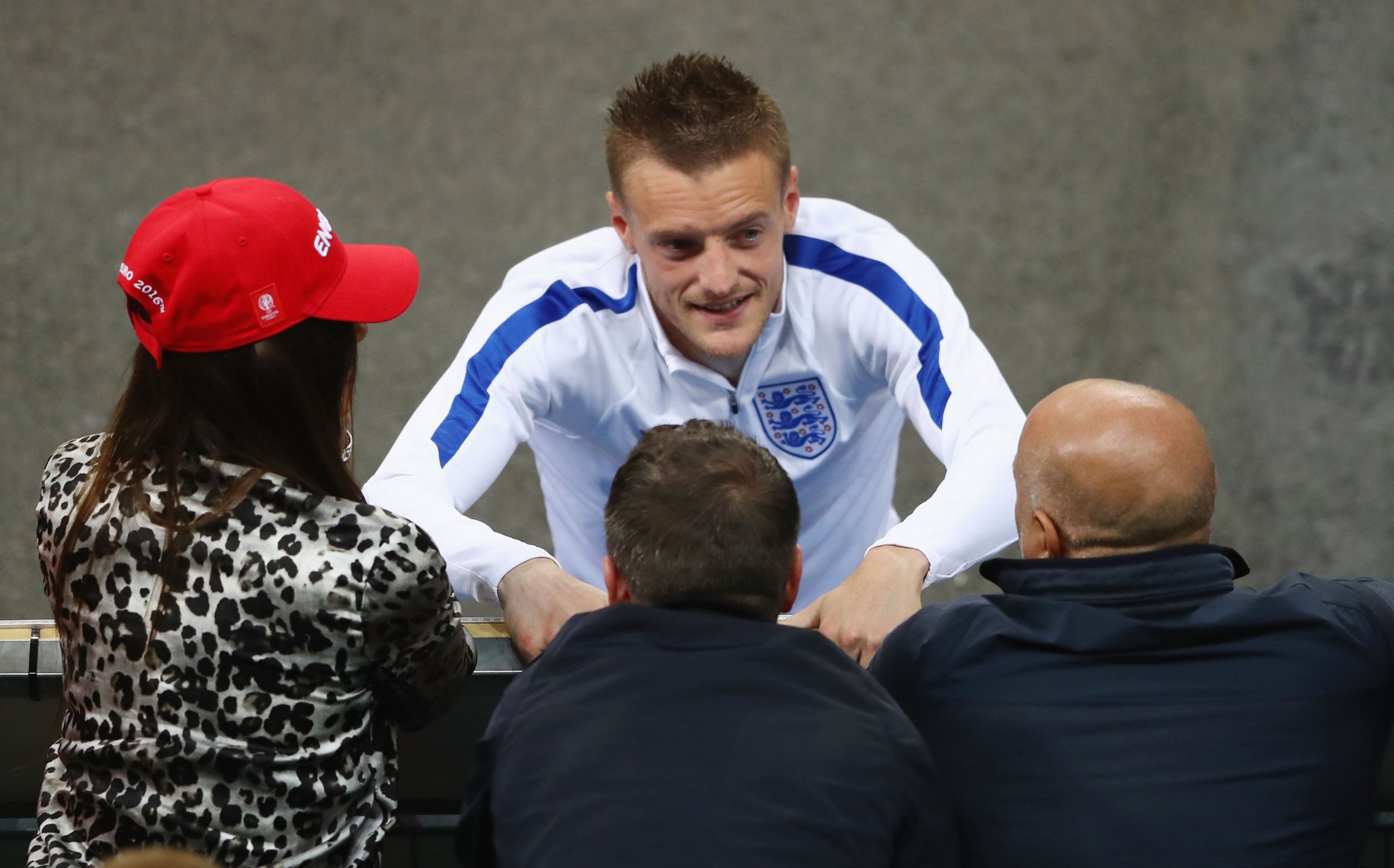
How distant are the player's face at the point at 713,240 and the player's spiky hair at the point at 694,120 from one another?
18mm

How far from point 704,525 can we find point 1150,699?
37 centimetres

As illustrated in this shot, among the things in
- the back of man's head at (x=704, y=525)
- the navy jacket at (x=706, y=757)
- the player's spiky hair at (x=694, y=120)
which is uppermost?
the player's spiky hair at (x=694, y=120)

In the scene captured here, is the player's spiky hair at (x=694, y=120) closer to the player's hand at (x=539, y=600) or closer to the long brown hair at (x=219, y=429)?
the player's hand at (x=539, y=600)

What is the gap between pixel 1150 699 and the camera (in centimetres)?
105

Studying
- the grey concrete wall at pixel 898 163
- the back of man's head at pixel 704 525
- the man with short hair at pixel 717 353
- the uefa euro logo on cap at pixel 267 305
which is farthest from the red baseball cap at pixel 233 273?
the grey concrete wall at pixel 898 163

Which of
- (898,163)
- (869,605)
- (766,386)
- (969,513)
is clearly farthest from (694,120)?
(898,163)

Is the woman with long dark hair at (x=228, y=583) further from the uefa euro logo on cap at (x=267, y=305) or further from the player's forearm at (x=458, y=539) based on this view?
the player's forearm at (x=458, y=539)

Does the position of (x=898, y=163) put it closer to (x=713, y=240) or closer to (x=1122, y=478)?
(x=713, y=240)

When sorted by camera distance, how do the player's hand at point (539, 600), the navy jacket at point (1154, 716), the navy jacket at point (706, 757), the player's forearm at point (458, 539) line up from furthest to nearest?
the player's forearm at point (458, 539), the player's hand at point (539, 600), the navy jacket at point (1154, 716), the navy jacket at point (706, 757)

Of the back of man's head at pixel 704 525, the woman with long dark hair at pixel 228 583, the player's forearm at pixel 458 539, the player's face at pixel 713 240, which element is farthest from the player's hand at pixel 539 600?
the player's face at pixel 713 240

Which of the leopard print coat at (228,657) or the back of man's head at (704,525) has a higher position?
the back of man's head at (704,525)

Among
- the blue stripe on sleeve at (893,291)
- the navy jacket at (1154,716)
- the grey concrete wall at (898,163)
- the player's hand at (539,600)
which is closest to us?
the navy jacket at (1154,716)

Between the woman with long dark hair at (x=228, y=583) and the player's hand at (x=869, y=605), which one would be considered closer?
the woman with long dark hair at (x=228, y=583)

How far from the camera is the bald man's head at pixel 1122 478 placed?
113 cm
